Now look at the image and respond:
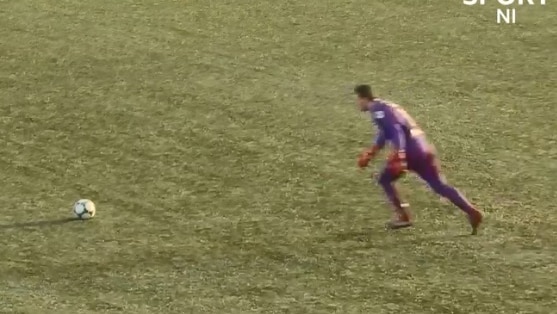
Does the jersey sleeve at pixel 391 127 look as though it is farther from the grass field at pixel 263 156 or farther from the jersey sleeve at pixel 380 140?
the grass field at pixel 263 156

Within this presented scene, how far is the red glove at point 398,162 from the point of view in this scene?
12219 mm

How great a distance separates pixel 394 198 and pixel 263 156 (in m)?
3.50

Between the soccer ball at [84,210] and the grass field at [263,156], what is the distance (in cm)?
15

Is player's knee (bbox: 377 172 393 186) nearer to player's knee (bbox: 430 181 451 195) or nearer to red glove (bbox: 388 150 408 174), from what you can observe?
red glove (bbox: 388 150 408 174)

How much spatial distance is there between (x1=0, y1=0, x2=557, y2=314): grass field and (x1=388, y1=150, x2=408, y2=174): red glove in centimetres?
96

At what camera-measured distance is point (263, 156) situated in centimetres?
1573

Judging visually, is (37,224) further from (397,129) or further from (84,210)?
(397,129)

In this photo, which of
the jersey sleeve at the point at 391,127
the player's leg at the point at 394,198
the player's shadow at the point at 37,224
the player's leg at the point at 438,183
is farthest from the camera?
the player's shadow at the point at 37,224

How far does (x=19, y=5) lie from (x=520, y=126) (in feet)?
46.1

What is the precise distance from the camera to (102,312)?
11180 mm

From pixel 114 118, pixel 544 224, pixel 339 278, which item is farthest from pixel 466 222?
pixel 114 118

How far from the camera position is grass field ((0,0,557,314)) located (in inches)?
461

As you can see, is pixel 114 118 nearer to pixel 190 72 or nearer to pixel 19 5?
pixel 190 72

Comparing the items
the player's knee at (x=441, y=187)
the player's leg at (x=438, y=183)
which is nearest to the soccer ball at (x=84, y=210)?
the player's leg at (x=438, y=183)
